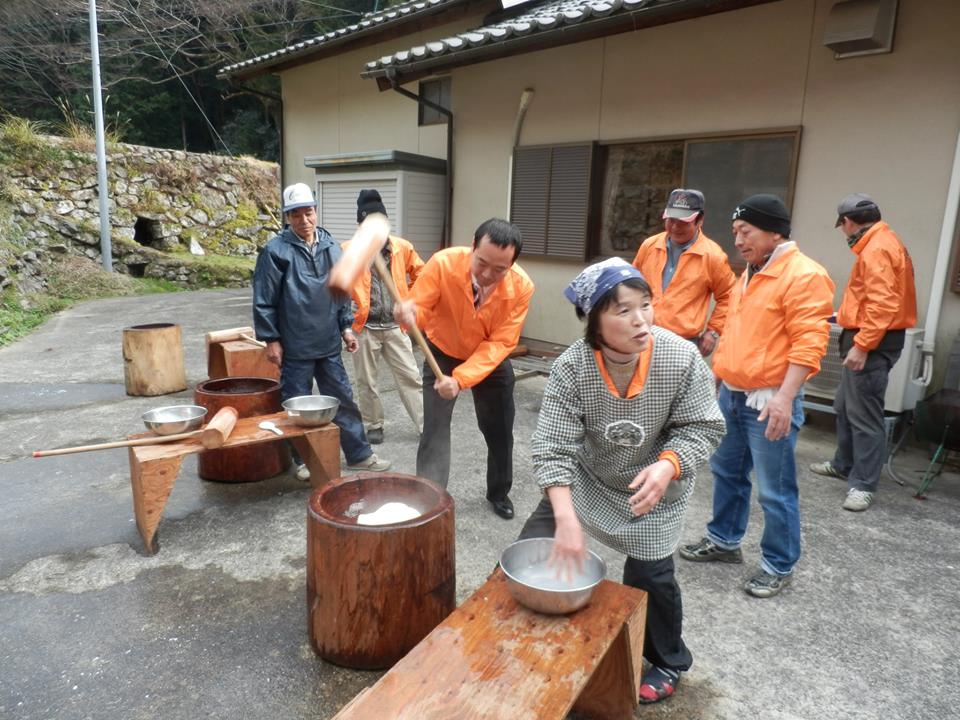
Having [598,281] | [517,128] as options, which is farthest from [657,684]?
[517,128]

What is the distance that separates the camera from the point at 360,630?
2582mm

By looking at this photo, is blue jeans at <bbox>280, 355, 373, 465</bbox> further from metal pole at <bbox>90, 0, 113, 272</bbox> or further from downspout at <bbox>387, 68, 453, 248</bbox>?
metal pole at <bbox>90, 0, 113, 272</bbox>

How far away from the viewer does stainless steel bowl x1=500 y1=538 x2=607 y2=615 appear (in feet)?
6.93

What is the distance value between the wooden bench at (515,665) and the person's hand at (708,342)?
2.35m

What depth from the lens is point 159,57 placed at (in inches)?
876

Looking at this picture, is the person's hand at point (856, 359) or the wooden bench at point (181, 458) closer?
the wooden bench at point (181, 458)

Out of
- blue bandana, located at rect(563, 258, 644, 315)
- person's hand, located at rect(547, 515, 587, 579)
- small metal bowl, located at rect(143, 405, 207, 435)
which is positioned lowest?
small metal bowl, located at rect(143, 405, 207, 435)

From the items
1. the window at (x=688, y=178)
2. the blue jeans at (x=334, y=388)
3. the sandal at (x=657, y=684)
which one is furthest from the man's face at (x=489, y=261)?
the window at (x=688, y=178)

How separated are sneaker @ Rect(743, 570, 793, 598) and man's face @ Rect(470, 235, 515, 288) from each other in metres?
2.09

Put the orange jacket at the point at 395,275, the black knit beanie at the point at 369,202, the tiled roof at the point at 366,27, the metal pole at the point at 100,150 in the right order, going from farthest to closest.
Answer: the metal pole at the point at 100,150, the tiled roof at the point at 366,27, the black knit beanie at the point at 369,202, the orange jacket at the point at 395,275

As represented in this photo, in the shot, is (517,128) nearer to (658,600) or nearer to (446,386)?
(446,386)

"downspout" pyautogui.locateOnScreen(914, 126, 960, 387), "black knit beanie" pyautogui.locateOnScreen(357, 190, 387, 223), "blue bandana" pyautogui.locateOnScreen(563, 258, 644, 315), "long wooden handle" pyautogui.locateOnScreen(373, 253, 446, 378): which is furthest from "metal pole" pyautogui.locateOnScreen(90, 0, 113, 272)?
"downspout" pyautogui.locateOnScreen(914, 126, 960, 387)

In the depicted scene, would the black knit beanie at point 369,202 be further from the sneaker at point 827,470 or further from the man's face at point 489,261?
the sneaker at point 827,470

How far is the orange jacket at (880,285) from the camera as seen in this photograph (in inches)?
165
